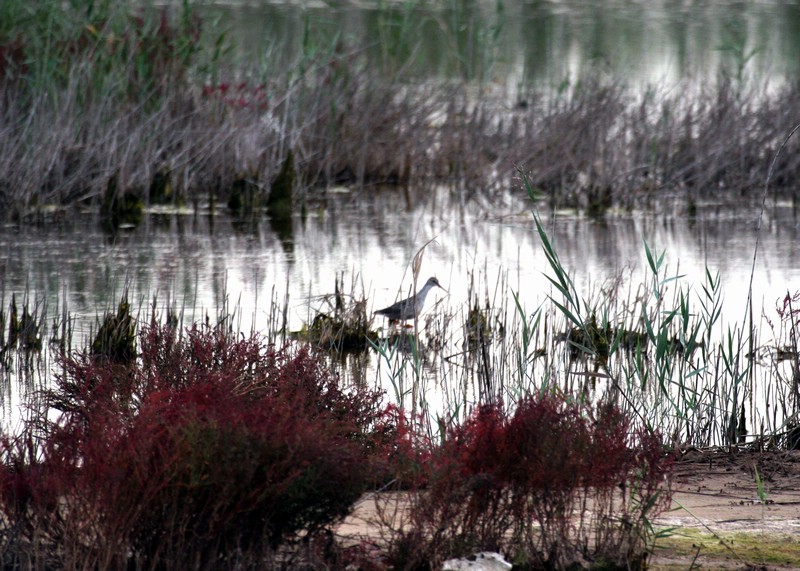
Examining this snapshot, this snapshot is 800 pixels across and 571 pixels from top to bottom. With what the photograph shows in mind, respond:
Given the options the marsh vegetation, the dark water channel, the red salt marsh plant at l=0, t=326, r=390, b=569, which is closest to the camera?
the red salt marsh plant at l=0, t=326, r=390, b=569

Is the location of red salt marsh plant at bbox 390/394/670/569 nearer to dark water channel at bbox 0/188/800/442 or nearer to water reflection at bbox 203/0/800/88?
dark water channel at bbox 0/188/800/442

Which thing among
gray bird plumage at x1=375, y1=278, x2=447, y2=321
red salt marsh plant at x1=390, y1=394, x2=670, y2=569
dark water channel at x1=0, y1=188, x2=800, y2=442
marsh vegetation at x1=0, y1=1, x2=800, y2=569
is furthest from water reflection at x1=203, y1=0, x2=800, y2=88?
red salt marsh plant at x1=390, y1=394, x2=670, y2=569

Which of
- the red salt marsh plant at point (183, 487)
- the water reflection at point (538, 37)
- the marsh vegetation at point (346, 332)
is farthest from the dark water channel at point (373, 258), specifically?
the red salt marsh plant at point (183, 487)

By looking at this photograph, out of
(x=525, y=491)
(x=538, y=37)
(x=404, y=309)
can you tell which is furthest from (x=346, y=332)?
(x=538, y=37)

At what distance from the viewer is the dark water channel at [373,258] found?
8406mm

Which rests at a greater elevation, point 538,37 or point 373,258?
point 538,37

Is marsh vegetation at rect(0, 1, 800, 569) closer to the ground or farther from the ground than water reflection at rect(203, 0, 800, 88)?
closer to the ground

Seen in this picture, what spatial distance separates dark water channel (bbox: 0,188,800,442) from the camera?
8.41 meters

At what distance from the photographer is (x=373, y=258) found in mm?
10734

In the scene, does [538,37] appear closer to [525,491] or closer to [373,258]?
[373,258]

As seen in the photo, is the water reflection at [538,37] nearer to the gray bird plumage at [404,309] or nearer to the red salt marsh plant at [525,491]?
the gray bird plumage at [404,309]

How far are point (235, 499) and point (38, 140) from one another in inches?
367

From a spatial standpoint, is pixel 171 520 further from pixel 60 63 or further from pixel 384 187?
pixel 384 187

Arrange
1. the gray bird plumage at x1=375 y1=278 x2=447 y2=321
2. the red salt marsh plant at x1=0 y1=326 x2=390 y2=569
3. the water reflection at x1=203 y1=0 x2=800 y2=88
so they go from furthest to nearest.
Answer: the water reflection at x1=203 y1=0 x2=800 y2=88, the gray bird plumage at x1=375 y1=278 x2=447 y2=321, the red salt marsh plant at x1=0 y1=326 x2=390 y2=569
